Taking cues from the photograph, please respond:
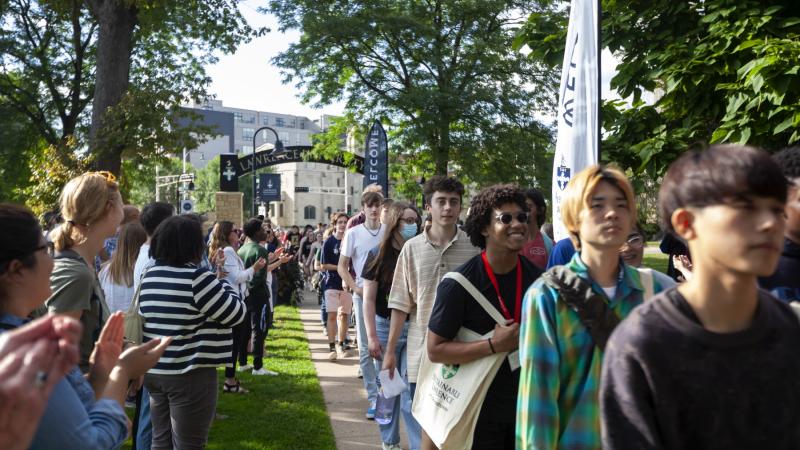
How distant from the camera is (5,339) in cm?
146

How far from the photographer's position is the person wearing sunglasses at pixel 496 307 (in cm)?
370

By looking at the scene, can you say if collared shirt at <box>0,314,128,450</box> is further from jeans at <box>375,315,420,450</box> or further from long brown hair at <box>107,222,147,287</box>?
long brown hair at <box>107,222,147,287</box>

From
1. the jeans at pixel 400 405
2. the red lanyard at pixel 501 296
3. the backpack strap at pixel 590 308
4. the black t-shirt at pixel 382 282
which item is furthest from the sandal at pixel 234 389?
the backpack strap at pixel 590 308

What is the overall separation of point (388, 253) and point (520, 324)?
2.95 meters

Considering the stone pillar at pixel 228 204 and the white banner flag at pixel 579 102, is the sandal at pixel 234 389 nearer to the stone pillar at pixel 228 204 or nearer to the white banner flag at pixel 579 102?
the white banner flag at pixel 579 102

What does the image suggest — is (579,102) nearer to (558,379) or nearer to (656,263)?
(558,379)

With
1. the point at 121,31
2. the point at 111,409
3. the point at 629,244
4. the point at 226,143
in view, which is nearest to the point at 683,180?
the point at 111,409

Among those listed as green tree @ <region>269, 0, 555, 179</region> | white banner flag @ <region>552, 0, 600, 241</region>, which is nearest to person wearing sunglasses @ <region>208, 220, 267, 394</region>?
white banner flag @ <region>552, 0, 600, 241</region>

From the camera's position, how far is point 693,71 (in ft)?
27.5

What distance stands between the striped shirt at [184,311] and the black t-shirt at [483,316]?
57.8 inches

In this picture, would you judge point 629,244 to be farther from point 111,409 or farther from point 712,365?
point 111,409

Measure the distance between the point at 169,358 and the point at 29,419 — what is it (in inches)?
122

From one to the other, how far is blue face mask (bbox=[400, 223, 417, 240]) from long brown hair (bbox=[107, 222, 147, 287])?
2.07 m

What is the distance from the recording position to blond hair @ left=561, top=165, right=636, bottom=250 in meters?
2.83
